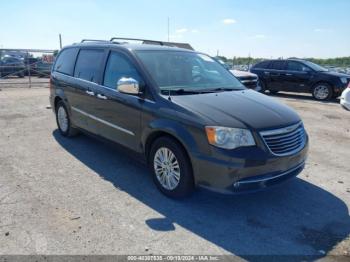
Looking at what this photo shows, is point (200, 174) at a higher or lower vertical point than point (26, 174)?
higher

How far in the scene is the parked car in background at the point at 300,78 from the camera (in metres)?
13.1

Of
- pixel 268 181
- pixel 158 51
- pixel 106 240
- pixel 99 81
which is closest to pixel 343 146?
pixel 268 181

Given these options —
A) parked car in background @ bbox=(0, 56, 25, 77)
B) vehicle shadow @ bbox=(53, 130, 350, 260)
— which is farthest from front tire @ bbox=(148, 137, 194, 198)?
parked car in background @ bbox=(0, 56, 25, 77)

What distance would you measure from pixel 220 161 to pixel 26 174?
9.74ft

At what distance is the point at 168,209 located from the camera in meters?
3.90

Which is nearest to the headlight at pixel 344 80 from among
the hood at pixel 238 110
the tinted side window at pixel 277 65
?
the tinted side window at pixel 277 65

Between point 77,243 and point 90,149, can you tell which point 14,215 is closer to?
point 77,243

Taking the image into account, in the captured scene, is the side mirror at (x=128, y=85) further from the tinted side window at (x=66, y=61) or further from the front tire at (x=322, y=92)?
the front tire at (x=322, y=92)

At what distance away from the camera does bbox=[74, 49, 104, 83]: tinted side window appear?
5.30 metres

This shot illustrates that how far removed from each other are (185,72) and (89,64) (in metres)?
1.79

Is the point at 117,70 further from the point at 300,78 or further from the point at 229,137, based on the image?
the point at 300,78

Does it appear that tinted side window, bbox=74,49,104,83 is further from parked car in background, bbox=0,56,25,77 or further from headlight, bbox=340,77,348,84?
parked car in background, bbox=0,56,25,77

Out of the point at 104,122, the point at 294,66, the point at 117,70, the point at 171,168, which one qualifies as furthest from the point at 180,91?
the point at 294,66

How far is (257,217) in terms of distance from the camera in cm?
380
